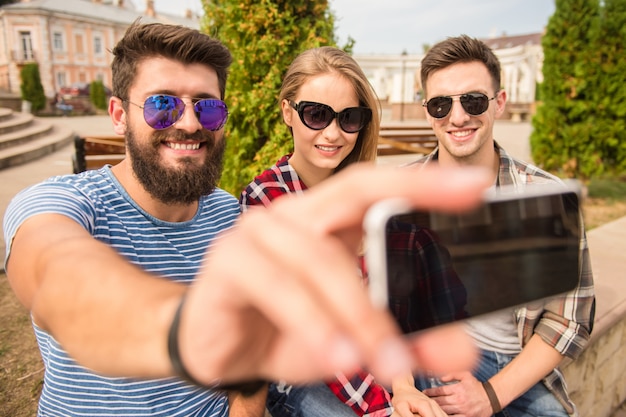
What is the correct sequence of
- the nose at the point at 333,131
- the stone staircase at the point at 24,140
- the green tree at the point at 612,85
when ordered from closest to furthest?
1. the nose at the point at 333,131
2. the green tree at the point at 612,85
3. the stone staircase at the point at 24,140

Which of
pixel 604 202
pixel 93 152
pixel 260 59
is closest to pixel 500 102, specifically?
pixel 260 59

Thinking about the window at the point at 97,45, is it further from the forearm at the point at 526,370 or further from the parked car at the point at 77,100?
the forearm at the point at 526,370

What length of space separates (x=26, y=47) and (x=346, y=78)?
4847cm

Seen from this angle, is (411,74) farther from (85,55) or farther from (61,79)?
→ (61,79)

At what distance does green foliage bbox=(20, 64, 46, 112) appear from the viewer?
24.0 m

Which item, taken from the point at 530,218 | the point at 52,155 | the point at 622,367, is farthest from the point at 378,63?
the point at 530,218

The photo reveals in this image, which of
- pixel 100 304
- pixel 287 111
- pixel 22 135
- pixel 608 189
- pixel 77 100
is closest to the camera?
pixel 100 304

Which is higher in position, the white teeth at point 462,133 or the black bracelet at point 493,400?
the white teeth at point 462,133

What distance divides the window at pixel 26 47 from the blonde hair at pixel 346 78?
47676 mm

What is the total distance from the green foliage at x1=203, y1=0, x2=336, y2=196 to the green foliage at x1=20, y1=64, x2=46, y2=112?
25923 millimetres

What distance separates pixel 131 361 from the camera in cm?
64

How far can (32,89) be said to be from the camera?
24.1m

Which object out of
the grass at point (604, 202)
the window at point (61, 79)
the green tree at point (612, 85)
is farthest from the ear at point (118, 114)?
the window at point (61, 79)

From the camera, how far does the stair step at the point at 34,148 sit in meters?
9.43
